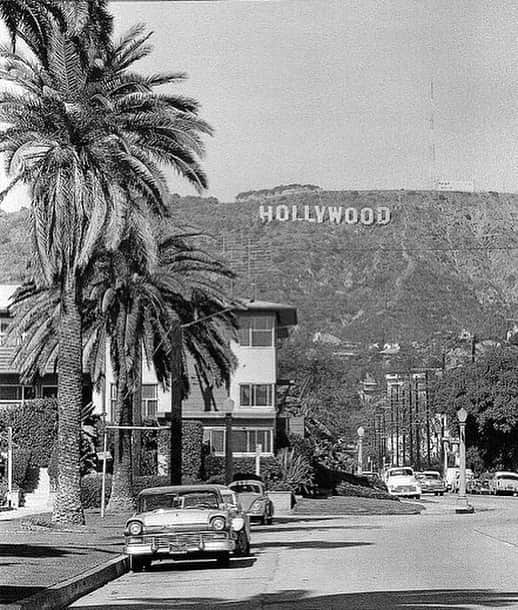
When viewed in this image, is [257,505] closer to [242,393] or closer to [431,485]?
[242,393]

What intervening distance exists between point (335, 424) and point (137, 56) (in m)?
58.7

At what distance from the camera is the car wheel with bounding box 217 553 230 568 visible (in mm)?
22013

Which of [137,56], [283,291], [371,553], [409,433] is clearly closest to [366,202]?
[283,291]

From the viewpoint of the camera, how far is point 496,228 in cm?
4416

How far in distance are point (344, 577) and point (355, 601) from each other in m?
3.71

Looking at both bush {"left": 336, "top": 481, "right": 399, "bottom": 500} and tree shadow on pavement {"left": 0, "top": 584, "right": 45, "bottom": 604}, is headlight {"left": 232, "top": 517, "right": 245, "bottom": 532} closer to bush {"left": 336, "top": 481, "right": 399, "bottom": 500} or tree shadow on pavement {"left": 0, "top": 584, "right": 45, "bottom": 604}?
tree shadow on pavement {"left": 0, "top": 584, "right": 45, "bottom": 604}

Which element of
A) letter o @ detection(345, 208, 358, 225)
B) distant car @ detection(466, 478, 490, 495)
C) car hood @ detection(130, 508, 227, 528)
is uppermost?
letter o @ detection(345, 208, 358, 225)

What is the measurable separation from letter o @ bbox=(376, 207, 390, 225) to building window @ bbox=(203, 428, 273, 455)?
1277 centimetres

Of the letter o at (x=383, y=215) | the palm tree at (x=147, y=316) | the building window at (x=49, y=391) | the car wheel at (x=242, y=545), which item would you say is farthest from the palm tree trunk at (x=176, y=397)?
the building window at (x=49, y=391)

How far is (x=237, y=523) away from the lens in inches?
888

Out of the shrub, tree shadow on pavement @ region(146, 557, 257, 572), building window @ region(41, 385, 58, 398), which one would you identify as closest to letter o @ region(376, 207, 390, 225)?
the shrub

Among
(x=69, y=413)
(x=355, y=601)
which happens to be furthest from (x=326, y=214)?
(x=355, y=601)

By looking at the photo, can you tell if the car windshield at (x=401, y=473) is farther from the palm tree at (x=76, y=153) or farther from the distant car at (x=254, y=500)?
the palm tree at (x=76, y=153)

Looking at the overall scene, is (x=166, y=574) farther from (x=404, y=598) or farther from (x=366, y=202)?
(x=366, y=202)
